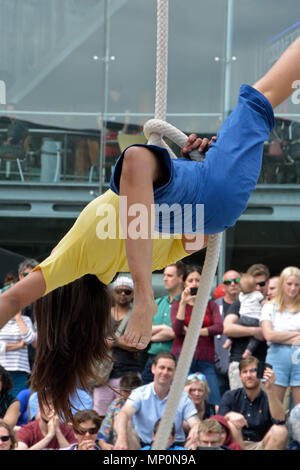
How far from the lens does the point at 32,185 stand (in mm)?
6363

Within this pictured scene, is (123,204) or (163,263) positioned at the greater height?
(123,204)

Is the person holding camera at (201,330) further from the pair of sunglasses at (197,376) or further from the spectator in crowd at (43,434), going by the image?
the spectator in crowd at (43,434)

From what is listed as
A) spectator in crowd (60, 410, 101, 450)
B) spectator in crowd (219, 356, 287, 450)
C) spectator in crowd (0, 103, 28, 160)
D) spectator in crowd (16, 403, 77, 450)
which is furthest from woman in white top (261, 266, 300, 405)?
spectator in crowd (0, 103, 28, 160)

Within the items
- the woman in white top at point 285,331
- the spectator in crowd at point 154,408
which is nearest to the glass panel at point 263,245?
the woman in white top at point 285,331

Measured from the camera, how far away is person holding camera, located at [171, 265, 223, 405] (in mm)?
4688

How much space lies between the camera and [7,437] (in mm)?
4211

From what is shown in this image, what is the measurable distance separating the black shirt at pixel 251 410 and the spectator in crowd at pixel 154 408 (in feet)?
0.73

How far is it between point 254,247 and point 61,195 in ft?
5.43

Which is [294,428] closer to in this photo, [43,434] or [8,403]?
[43,434]

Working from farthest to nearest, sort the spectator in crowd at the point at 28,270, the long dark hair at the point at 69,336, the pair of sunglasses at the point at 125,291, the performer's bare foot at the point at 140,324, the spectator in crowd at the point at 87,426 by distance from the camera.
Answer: the spectator in crowd at the point at 28,270, the pair of sunglasses at the point at 125,291, the spectator in crowd at the point at 87,426, the long dark hair at the point at 69,336, the performer's bare foot at the point at 140,324

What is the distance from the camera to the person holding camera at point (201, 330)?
15.4ft

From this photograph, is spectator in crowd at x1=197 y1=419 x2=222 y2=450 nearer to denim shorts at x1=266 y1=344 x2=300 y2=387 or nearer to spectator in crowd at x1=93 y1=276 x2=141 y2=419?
denim shorts at x1=266 y1=344 x2=300 y2=387

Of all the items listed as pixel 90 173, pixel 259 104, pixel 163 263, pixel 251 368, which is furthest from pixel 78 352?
pixel 90 173

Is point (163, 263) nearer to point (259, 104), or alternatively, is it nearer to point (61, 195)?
point (259, 104)
